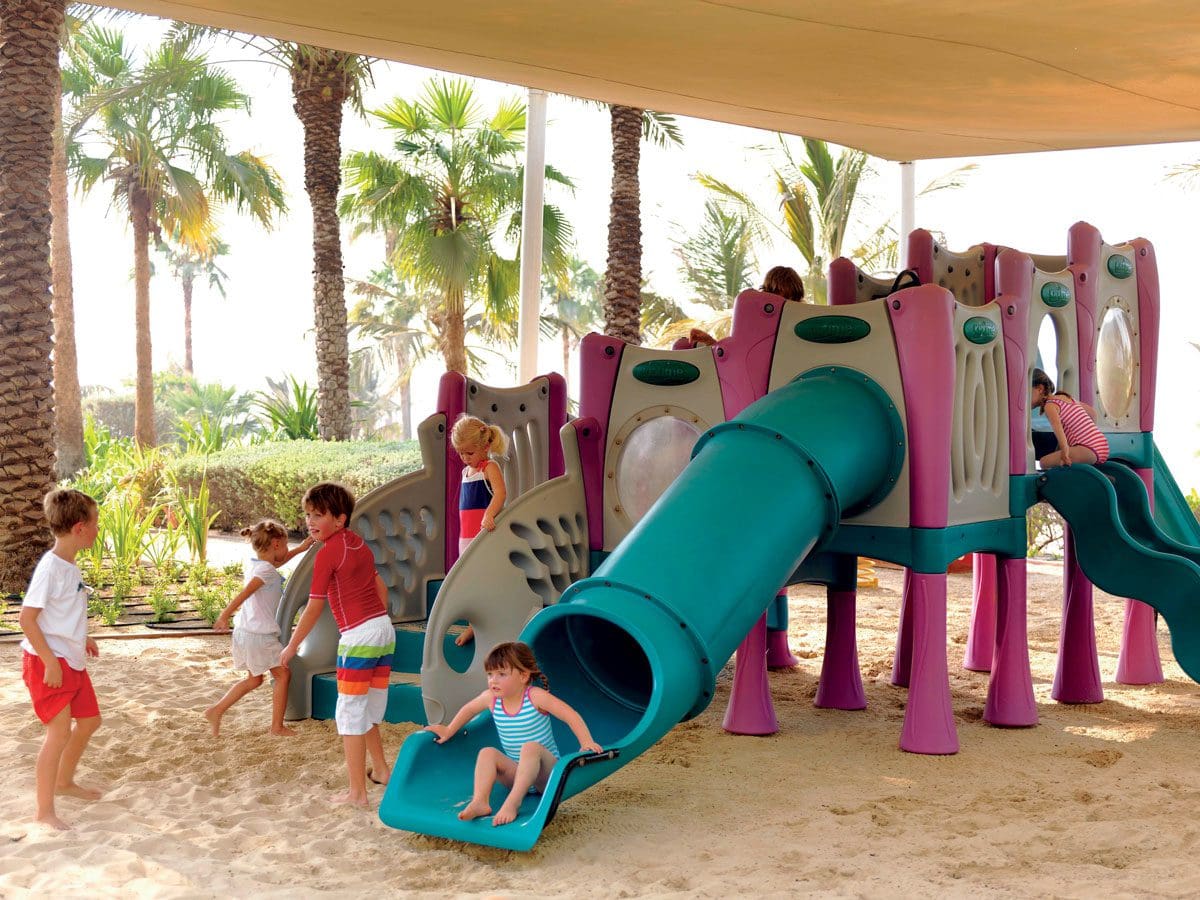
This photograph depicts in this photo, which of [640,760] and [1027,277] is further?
[1027,277]

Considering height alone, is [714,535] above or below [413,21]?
below

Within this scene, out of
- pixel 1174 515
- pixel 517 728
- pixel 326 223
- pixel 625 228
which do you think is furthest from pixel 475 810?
pixel 326 223

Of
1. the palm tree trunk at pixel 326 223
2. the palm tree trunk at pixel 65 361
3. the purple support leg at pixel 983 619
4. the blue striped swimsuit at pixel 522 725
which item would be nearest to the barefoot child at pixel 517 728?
the blue striped swimsuit at pixel 522 725

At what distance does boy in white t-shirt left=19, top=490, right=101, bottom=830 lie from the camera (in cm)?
493

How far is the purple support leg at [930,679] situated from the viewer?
20.4 ft

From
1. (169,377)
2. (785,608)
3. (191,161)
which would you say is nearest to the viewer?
(785,608)

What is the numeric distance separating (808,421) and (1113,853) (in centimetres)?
221

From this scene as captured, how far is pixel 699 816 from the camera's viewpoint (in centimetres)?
516

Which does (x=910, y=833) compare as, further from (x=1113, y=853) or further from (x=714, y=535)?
(x=714, y=535)

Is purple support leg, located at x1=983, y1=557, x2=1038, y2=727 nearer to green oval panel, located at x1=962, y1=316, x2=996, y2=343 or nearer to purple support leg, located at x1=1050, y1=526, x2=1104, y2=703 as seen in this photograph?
purple support leg, located at x1=1050, y1=526, x2=1104, y2=703

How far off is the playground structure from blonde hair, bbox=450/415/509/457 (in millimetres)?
362

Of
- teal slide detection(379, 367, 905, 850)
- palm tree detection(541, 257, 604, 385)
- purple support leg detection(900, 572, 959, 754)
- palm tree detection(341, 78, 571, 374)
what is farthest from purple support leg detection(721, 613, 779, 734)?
palm tree detection(541, 257, 604, 385)

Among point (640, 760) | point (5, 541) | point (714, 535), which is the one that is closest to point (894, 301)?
point (714, 535)

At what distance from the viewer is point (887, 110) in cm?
867
